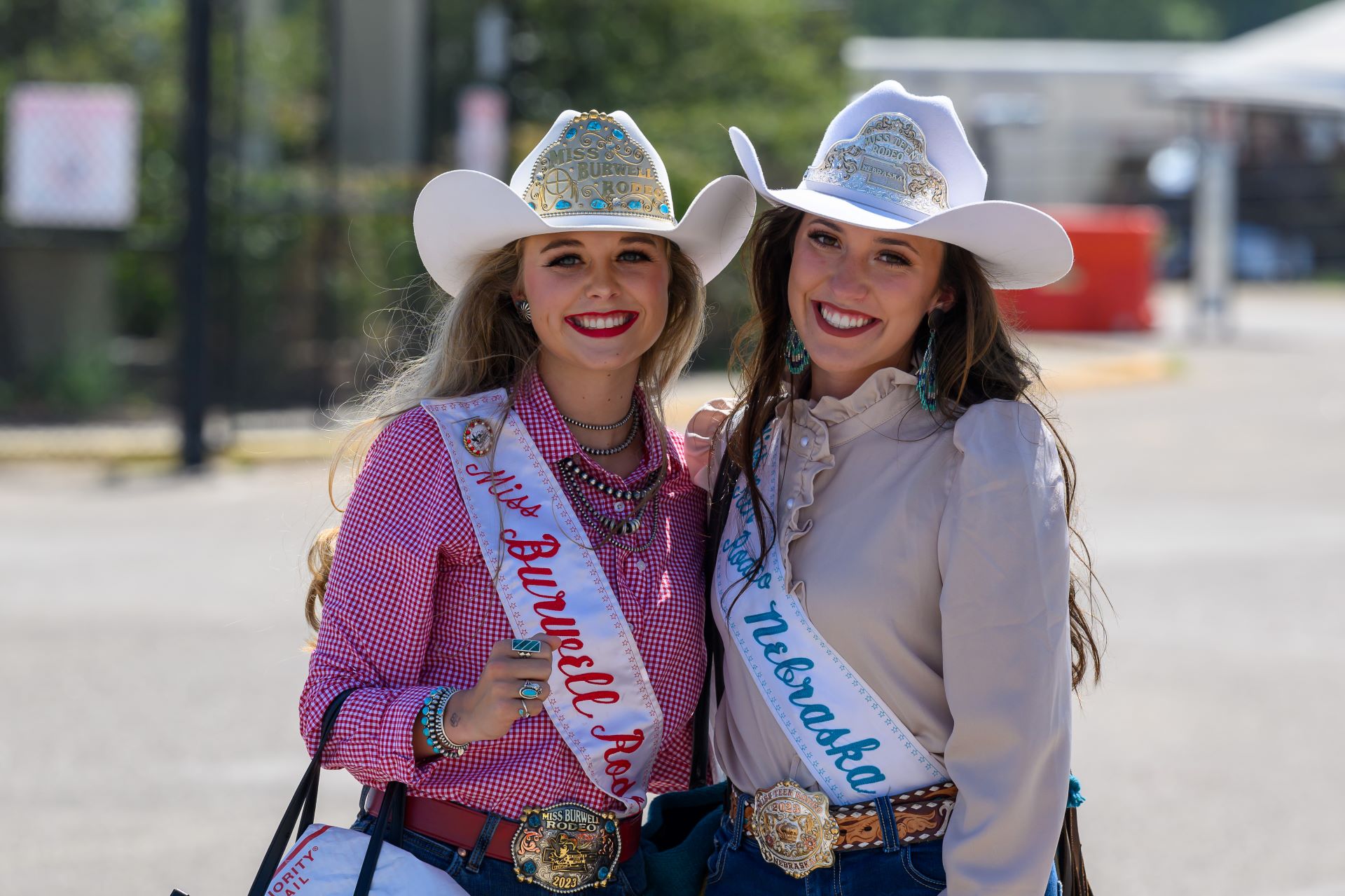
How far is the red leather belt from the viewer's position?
2373mm

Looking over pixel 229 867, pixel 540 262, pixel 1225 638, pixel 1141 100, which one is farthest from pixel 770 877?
pixel 1141 100

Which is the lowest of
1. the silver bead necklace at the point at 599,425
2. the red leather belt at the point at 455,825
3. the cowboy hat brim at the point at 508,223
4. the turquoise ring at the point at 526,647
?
the red leather belt at the point at 455,825

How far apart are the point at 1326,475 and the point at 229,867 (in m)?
8.65

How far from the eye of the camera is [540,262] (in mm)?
2598

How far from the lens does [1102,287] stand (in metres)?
18.9

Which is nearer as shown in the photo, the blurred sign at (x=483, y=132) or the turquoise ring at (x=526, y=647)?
the turquoise ring at (x=526, y=647)

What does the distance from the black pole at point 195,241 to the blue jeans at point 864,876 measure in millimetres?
8822

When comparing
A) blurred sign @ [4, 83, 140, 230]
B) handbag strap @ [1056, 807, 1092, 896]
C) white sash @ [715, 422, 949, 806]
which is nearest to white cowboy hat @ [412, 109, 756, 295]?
white sash @ [715, 422, 949, 806]

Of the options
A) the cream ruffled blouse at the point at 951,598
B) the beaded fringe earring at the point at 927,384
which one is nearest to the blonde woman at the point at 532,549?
the cream ruffled blouse at the point at 951,598

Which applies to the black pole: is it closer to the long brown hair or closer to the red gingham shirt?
the long brown hair

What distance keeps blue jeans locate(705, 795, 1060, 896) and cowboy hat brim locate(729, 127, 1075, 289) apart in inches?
34.0

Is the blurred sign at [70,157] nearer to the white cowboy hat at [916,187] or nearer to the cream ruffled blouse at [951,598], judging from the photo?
the white cowboy hat at [916,187]

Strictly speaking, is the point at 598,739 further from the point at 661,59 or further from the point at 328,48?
the point at 661,59

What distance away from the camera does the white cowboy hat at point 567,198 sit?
253cm
